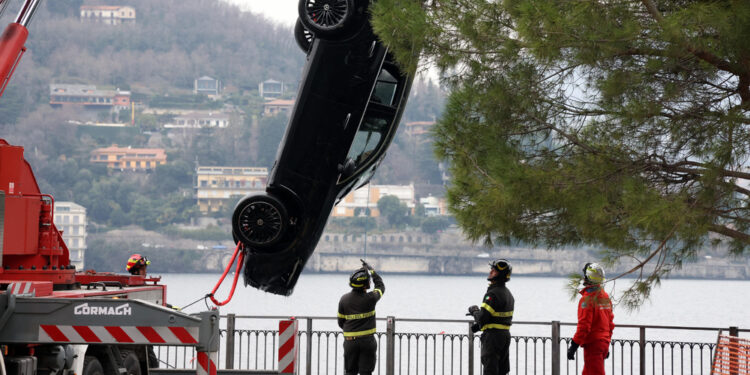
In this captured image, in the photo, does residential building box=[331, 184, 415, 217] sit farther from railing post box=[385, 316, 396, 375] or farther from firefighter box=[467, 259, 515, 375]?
firefighter box=[467, 259, 515, 375]

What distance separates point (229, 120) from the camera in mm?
147500

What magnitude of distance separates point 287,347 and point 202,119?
478 ft

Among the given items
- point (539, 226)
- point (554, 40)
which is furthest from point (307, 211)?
point (554, 40)

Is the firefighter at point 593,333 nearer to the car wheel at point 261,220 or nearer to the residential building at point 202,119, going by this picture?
the car wheel at point 261,220

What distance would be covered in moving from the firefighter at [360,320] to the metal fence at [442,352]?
231 cm

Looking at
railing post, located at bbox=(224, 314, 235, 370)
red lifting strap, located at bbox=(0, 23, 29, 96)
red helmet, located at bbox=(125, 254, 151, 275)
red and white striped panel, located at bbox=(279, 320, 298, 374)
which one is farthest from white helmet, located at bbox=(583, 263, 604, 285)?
railing post, located at bbox=(224, 314, 235, 370)

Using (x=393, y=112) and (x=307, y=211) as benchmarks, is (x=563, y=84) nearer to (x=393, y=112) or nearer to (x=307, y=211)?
(x=393, y=112)

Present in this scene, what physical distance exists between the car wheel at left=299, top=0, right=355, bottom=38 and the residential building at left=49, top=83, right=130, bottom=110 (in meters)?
147

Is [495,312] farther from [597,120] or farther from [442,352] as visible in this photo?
[442,352]

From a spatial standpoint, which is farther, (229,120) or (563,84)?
(229,120)

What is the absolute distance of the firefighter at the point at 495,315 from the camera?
10234mm

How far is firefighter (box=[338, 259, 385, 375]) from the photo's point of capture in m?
10.3

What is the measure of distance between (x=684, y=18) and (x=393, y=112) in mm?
4482

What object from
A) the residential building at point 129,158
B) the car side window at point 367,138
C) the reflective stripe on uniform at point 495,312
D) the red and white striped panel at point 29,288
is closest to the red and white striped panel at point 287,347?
the car side window at point 367,138
